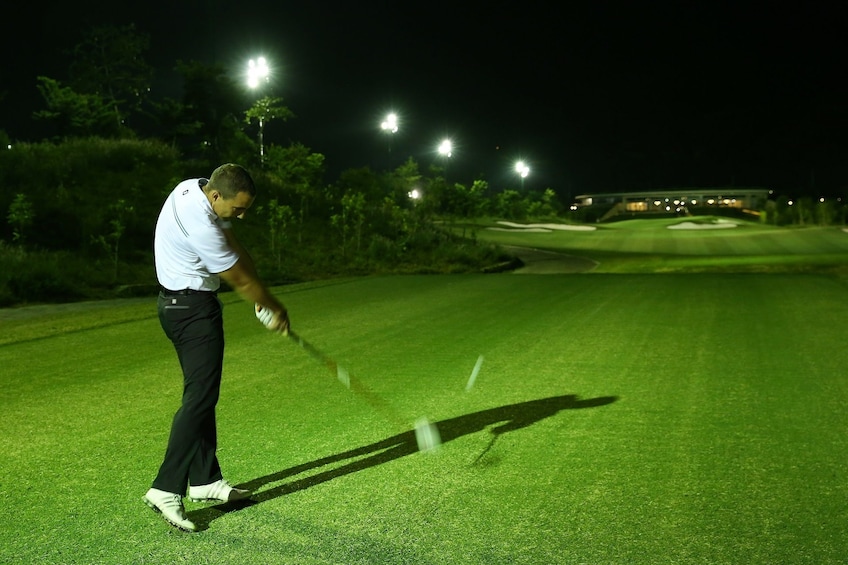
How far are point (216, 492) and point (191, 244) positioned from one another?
57.3 inches

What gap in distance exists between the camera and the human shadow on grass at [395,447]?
500 cm

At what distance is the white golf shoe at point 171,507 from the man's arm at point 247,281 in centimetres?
107

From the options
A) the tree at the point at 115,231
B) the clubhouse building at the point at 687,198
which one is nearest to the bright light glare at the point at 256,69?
the tree at the point at 115,231

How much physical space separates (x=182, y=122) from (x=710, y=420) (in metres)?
41.5

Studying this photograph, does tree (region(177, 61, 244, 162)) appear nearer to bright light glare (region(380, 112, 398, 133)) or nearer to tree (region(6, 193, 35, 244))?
bright light glare (region(380, 112, 398, 133))

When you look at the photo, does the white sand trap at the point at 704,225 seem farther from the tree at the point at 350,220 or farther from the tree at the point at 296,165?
the tree at the point at 350,220

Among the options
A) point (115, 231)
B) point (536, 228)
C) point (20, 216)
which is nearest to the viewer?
point (115, 231)

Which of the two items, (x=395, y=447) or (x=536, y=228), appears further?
(x=536, y=228)

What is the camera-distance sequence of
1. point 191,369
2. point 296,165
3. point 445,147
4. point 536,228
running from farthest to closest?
1. point 445,147
2. point 536,228
3. point 296,165
4. point 191,369

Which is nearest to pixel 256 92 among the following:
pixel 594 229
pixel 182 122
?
pixel 182 122

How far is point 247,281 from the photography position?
4609mm

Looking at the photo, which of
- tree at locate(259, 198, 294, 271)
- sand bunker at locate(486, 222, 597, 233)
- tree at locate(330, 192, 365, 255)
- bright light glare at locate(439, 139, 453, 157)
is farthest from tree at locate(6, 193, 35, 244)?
bright light glare at locate(439, 139, 453, 157)

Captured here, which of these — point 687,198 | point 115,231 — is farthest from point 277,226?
point 687,198

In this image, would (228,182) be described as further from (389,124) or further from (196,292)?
(389,124)
